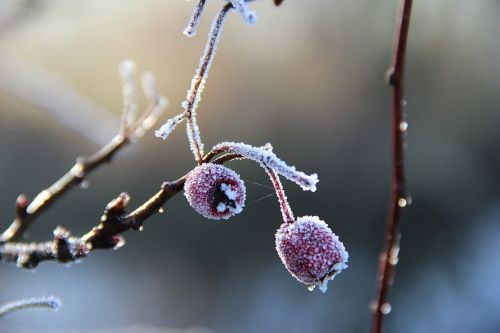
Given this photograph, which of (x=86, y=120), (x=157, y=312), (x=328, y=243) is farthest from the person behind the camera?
(x=157, y=312)

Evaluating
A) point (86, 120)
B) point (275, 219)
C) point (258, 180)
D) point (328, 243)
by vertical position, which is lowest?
point (328, 243)

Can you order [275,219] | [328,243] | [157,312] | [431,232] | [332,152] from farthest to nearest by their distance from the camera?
1. [332,152]
2. [275,219]
3. [431,232]
4. [157,312]
5. [328,243]

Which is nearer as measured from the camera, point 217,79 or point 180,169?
point 180,169

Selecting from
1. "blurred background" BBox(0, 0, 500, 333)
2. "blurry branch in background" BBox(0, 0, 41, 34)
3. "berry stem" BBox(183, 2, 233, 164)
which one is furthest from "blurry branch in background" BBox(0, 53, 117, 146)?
"blurred background" BBox(0, 0, 500, 333)

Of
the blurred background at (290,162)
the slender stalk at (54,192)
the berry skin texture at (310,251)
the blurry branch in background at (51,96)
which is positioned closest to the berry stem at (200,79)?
the berry skin texture at (310,251)

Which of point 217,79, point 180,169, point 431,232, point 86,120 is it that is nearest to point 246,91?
point 217,79

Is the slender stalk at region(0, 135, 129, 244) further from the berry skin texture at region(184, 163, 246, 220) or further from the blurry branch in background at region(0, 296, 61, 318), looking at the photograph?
the berry skin texture at region(184, 163, 246, 220)

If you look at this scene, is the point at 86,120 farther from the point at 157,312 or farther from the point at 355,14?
the point at 355,14

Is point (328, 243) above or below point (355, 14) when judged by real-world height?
below
